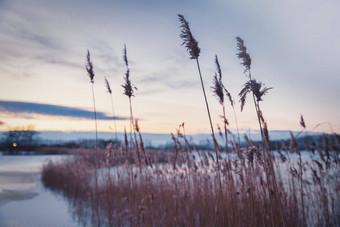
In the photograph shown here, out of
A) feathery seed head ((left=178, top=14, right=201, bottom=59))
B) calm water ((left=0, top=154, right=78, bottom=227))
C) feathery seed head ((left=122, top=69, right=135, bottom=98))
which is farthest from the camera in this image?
calm water ((left=0, top=154, right=78, bottom=227))

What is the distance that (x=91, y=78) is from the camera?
3.73 meters

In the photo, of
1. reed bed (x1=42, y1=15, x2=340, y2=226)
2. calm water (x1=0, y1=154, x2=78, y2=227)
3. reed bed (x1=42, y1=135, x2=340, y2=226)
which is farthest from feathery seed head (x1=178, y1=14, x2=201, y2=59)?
calm water (x1=0, y1=154, x2=78, y2=227)

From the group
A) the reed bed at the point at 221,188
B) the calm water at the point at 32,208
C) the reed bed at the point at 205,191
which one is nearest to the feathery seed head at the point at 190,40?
the reed bed at the point at 221,188

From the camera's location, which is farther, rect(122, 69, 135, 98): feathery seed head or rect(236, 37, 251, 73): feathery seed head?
rect(122, 69, 135, 98): feathery seed head

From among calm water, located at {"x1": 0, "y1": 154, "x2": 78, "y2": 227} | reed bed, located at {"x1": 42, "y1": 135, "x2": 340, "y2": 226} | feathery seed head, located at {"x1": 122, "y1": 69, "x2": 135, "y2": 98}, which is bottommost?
calm water, located at {"x1": 0, "y1": 154, "x2": 78, "y2": 227}

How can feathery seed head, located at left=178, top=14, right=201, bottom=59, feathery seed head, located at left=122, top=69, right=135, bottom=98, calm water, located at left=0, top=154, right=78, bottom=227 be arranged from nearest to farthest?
feathery seed head, located at left=178, top=14, right=201, bottom=59, feathery seed head, located at left=122, top=69, right=135, bottom=98, calm water, located at left=0, top=154, right=78, bottom=227

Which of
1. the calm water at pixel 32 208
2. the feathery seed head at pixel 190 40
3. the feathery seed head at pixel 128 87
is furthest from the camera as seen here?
the calm water at pixel 32 208

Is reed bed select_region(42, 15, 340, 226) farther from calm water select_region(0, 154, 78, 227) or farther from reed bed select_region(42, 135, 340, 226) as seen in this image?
calm water select_region(0, 154, 78, 227)

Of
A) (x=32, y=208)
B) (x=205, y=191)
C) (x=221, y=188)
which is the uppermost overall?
(x=221, y=188)

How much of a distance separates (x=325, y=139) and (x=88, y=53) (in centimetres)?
462

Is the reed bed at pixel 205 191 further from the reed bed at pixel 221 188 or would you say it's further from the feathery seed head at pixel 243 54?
the feathery seed head at pixel 243 54

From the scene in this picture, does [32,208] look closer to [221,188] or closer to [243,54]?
[221,188]

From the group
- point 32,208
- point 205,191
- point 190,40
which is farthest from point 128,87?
point 32,208

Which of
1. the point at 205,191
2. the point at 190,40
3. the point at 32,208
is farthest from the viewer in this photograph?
the point at 32,208
